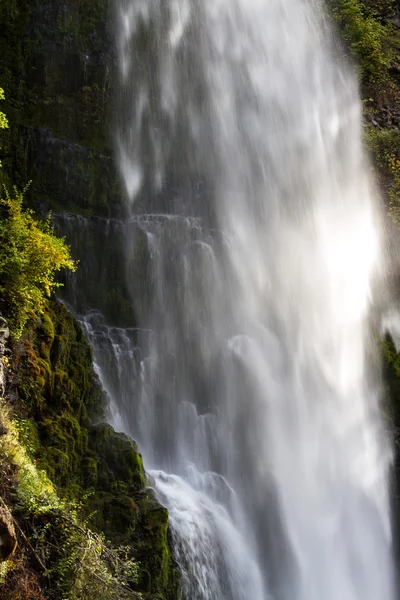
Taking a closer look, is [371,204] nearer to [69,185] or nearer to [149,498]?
[69,185]

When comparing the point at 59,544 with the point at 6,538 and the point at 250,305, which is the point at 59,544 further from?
the point at 250,305

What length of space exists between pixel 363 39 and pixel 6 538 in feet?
89.7

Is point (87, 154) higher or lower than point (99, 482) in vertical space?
higher

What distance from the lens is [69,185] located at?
16641mm

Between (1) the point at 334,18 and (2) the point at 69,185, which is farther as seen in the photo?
(1) the point at 334,18

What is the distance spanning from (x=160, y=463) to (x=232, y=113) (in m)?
13.3

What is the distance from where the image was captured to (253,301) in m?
18.2

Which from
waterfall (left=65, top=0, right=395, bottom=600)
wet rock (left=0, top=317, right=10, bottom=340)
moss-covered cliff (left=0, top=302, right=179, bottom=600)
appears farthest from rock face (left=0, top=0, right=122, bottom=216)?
wet rock (left=0, top=317, right=10, bottom=340)

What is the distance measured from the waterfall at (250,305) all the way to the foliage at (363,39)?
2155 millimetres

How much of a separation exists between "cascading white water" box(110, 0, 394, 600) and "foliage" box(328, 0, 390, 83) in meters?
2.08

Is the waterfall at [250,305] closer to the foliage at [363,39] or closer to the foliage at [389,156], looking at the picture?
the foliage at [389,156]

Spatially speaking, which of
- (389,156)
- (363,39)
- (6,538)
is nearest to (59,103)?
(389,156)

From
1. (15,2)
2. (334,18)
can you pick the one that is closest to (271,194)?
(15,2)

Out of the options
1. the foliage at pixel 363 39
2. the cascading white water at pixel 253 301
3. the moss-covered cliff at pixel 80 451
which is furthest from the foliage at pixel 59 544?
the foliage at pixel 363 39
